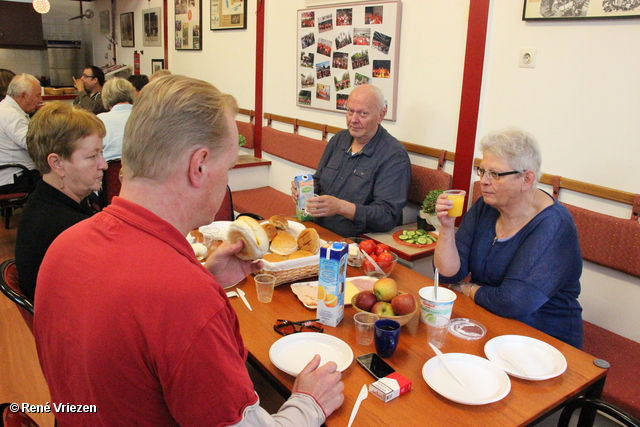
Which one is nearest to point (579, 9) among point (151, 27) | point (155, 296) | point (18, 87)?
point (155, 296)

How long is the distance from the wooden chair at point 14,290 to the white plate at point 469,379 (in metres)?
1.26

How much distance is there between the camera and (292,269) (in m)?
1.98

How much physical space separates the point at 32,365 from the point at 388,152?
250 centimetres

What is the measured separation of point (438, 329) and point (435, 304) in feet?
Result: 0.30

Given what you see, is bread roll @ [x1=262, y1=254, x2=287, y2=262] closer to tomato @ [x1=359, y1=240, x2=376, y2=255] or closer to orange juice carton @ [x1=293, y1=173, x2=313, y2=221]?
tomato @ [x1=359, y1=240, x2=376, y2=255]

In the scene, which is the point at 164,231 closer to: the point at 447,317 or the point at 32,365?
the point at 447,317

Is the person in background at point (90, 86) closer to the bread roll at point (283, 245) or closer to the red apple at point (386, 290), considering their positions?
the bread roll at point (283, 245)

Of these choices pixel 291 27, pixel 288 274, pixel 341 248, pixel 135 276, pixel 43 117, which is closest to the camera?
pixel 135 276

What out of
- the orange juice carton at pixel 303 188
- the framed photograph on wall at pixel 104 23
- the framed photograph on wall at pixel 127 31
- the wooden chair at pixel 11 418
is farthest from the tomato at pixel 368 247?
the framed photograph on wall at pixel 104 23

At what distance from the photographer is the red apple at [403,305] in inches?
64.7

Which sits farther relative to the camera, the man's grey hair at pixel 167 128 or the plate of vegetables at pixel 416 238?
the plate of vegetables at pixel 416 238

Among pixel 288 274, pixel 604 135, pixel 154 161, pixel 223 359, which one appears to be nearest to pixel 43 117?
pixel 288 274

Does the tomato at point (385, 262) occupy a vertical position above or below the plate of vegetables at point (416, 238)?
above

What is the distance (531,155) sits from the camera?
6.70ft
